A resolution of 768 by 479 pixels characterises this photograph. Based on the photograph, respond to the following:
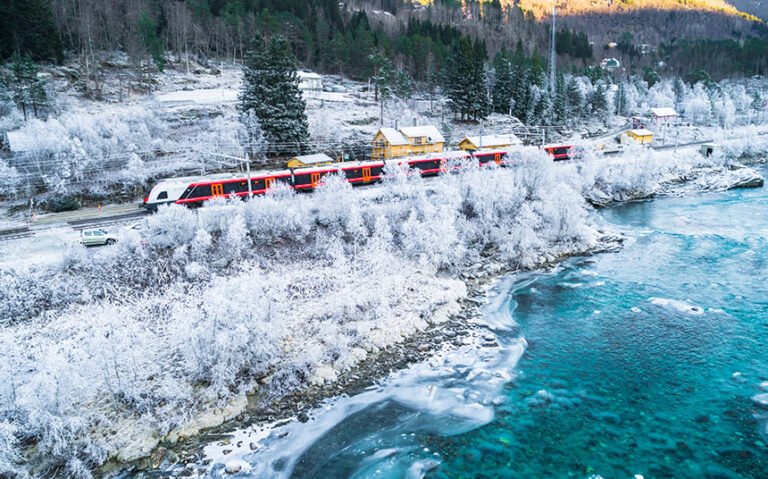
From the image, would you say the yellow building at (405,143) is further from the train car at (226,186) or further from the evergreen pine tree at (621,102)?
the evergreen pine tree at (621,102)

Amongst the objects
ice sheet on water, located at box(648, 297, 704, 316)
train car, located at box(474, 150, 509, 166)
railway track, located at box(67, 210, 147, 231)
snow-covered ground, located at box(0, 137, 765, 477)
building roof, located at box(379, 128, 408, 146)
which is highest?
building roof, located at box(379, 128, 408, 146)

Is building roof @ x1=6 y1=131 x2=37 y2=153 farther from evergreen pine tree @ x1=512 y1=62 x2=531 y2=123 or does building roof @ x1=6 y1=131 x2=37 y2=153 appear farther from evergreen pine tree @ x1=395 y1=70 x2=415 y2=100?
evergreen pine tree @ x1=512 y1=62 x2=531 y2=123

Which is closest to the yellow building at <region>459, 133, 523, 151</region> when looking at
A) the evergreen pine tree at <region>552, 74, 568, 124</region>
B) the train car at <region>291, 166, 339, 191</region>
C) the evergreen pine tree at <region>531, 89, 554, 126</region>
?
the evergreen pine tree at <region>531, 89, 554, 126</region>

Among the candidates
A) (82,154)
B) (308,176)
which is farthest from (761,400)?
(82,154)

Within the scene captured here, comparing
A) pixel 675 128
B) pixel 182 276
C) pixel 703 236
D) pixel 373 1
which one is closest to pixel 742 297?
pixel 703 236

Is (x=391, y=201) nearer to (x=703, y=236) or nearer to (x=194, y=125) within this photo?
(x=703, y=236)
